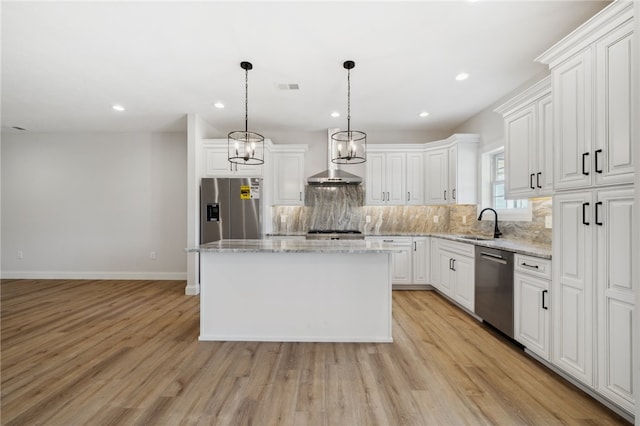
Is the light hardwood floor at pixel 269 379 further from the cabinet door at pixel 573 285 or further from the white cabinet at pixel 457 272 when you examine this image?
the white cabinet at pixel 457 272

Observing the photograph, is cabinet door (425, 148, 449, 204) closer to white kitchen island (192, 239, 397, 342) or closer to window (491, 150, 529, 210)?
window (491, 150, 529, 210)

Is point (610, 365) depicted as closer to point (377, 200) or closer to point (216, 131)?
point (377, 200)

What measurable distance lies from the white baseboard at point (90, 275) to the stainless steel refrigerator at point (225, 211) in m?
1.60

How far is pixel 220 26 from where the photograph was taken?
2307mm

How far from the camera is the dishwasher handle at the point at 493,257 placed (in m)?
2.68

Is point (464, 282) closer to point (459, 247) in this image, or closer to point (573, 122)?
point (459, 247)

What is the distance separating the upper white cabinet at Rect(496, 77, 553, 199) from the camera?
247 centimetres

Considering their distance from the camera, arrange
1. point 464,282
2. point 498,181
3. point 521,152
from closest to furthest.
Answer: point 521,152 < point 464,282 < point 498,181

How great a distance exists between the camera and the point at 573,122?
1920 mm

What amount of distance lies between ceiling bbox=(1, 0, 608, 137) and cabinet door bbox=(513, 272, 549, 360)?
86.3 inches

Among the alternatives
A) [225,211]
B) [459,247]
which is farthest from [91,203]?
[459,247]

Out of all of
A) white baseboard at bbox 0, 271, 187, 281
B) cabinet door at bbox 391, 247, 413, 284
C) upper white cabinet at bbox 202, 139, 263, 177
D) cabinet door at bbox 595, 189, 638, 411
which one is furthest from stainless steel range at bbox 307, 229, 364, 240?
cabinet door at bbox 595, 189, 638, 411

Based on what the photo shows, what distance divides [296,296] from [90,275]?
5043mm

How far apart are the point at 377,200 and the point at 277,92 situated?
247 centimetres
